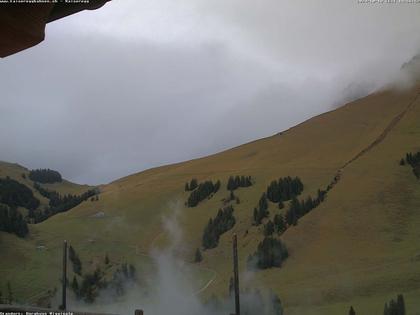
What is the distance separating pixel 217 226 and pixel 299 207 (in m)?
7.41

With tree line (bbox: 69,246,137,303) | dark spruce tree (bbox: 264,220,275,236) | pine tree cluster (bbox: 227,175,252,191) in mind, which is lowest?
tree line (bbox: 69,246,137,303)

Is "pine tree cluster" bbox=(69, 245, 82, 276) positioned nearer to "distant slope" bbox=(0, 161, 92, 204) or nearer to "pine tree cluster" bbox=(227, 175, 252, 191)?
"pine tree cluster" bbox=(227, 175, 252, 191)

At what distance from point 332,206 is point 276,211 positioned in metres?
5.63

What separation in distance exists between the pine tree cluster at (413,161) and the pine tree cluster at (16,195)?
5601 centimetres

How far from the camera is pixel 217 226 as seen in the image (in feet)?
165

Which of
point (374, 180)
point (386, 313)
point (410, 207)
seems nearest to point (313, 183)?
point (374, 180)

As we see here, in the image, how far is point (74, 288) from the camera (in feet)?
105

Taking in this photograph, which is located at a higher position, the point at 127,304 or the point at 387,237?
the point at 387,237

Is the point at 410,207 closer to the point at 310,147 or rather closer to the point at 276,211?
the point at 276,211

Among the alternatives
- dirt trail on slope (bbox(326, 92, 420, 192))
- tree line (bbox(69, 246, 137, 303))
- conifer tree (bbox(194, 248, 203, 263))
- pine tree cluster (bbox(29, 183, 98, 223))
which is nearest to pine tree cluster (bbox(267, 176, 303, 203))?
dirt trail on slope (bbox(326, 92, 420, 192))

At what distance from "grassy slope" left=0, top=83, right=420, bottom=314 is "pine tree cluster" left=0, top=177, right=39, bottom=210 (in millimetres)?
20292

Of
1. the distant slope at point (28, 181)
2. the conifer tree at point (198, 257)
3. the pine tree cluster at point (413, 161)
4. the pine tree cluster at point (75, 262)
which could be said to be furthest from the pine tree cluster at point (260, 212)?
the distant slope at point (28, 181)

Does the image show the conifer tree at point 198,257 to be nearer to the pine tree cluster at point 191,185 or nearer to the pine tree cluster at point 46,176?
the pine tree cluster at point 191,185

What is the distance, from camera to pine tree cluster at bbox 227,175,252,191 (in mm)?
62062
